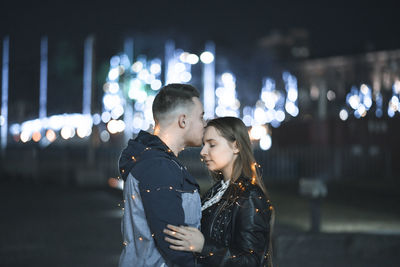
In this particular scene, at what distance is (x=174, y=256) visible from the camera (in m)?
2.58

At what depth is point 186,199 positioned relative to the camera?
264 cm

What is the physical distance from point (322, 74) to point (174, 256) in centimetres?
7048

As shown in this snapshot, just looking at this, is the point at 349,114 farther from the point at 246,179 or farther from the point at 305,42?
the point at 305,42

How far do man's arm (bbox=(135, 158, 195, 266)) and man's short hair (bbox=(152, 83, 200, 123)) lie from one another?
1.02ft

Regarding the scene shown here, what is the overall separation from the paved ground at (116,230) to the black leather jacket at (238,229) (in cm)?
421

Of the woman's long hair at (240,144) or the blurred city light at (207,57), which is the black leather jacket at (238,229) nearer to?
the woman's long hair at (240,144)

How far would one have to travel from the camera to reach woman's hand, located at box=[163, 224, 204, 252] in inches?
99.7

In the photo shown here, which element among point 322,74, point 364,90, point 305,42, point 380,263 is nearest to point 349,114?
point 364,90

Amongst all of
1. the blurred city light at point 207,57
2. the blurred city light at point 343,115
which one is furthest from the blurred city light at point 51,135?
the blurred city light at point 343,115

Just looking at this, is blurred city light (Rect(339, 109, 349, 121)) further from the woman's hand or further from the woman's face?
the woman's hand

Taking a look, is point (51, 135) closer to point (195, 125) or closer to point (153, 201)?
point (195, 125)

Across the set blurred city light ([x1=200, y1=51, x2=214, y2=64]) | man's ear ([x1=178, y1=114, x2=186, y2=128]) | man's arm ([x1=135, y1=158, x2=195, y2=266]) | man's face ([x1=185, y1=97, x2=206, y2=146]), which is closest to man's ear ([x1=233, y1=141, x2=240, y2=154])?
man's face ([x1=185, y1=97, x2=206, y2=146])

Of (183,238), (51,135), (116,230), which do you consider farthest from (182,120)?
(51,135)

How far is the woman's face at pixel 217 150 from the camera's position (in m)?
3.18
